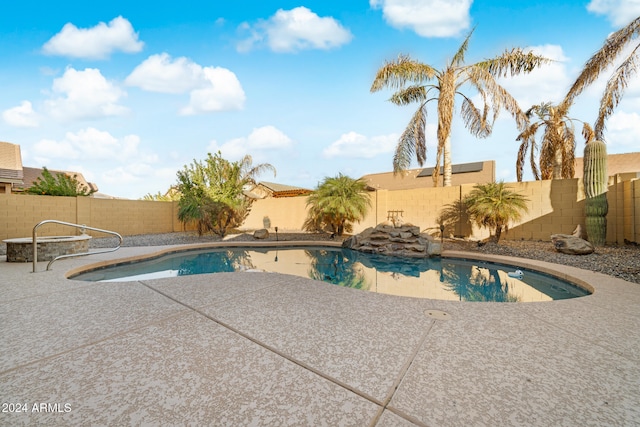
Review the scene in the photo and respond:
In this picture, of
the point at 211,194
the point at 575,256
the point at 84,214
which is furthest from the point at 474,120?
the point at 84,214

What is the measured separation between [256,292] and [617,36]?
878cm

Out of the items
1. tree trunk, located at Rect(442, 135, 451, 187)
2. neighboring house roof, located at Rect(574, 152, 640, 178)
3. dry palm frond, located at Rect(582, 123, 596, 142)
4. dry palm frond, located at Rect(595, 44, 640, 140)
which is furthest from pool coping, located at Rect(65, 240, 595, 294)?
neighboring house roof, located at Rect(574, 152, 640, 178)

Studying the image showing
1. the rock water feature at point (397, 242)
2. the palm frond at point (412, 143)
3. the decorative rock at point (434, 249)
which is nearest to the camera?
the decorative rock at point (434, 249)

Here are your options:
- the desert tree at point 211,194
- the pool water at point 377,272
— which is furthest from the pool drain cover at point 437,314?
the desert tree at point 211,194

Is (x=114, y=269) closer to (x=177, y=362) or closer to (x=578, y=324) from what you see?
(x=177, y=362)

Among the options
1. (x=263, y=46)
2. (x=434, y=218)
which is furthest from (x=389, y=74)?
(x=434, y=218)

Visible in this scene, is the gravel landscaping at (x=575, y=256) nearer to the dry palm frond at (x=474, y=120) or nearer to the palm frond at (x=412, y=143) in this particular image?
the palm frond at (x=412, y=143)

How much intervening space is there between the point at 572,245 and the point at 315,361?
6905 millimetres

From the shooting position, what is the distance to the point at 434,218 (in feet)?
30.8

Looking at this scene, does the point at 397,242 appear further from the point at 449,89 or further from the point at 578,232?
the point at 449,89

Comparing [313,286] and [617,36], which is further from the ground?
[617,36]

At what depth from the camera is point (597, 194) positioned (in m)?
6.49

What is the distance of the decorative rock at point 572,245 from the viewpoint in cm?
580

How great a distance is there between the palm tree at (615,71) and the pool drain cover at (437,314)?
7287 mm
